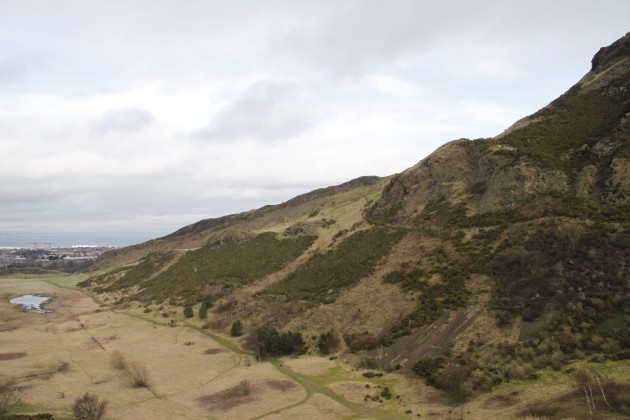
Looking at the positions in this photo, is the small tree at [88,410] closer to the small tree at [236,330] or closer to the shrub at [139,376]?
the shrub at [139,376]

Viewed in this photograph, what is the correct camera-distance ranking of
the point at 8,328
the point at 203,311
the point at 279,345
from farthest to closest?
the point at 203,311, the point at 8,328, the point at 279,345

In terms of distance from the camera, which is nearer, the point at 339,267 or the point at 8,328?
the point at 8,328

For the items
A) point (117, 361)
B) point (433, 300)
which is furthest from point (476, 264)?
point (117, 361)

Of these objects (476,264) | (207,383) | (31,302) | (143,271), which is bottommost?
(207,383)

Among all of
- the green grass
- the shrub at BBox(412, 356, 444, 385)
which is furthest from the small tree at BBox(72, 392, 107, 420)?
the green grass

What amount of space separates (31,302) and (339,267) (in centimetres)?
7043

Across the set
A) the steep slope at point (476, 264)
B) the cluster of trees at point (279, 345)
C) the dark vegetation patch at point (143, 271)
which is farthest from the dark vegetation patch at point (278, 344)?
the dark vegetation patch at point (143, 271)

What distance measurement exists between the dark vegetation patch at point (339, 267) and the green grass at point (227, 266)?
922cm

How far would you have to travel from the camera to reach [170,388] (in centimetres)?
3691

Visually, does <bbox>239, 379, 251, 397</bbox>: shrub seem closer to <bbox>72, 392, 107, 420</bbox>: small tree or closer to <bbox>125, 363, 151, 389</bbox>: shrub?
<bbox>125, 363, 151, 389</bbox>: shrub

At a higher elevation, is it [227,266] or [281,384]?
[227,266]

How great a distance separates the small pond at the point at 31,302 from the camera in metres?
79.1

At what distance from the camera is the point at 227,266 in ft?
281

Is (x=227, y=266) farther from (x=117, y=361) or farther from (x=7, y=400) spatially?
(x=7, y=400)
